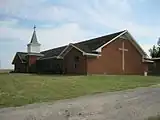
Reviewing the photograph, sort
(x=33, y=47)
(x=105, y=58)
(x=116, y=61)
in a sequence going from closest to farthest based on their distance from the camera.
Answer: (x=105, y=58), (x=116, y=61), (x=33, y=47)

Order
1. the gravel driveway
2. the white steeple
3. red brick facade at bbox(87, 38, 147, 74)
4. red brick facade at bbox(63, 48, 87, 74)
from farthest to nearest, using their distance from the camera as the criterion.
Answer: the white steeple, red brick facade at bbox(87, 38, 147, 74), red brick facade at bbox(63, 48, 87, 74), the gravel driveway

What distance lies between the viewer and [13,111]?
1121 centimetres

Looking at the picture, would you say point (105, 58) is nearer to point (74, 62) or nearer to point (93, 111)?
point (74, 62)

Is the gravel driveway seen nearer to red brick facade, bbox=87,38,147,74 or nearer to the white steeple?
red brick facade, bbox=87,38,147,74

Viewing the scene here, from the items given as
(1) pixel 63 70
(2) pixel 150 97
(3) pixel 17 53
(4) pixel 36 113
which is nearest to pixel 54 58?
(1) pixel 63 70

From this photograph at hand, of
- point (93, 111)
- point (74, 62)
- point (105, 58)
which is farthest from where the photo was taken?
point (74, 62)

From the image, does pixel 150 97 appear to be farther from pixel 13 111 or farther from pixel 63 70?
pixel 63 70

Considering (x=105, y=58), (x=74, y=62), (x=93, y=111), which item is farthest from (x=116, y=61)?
(x=93, y=111)

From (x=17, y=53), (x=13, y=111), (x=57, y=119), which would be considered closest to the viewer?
(x=57, y=119)

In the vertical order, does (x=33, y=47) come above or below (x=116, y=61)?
above

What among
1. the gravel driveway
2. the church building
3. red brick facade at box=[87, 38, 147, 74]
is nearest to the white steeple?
the church building

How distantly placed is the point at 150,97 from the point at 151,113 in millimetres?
3490

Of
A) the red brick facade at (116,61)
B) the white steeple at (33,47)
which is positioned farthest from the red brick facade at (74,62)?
the white steeple at (33,47)

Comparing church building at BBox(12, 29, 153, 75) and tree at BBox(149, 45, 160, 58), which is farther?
tree at BBox(149, 45, 160, 58)
